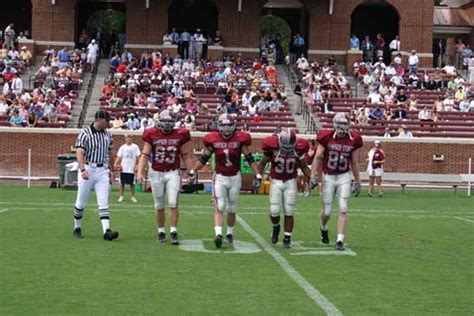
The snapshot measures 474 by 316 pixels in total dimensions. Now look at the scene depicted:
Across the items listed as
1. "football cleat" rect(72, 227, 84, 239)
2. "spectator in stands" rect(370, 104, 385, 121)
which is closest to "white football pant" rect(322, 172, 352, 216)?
"football cleat" rect(72, 227, 84, 239)

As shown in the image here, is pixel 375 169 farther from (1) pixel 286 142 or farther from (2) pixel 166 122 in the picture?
(2) pixel 166 122

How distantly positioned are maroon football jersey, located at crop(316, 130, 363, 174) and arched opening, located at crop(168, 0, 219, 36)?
106 ft

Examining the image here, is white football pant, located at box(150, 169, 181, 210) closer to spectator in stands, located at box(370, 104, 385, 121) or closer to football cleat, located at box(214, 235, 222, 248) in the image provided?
football cleat, located at box(214, 235, 222, 248)

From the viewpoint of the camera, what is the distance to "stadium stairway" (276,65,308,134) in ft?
121

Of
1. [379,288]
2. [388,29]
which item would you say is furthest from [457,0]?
[379,288]

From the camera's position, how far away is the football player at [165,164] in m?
14.2

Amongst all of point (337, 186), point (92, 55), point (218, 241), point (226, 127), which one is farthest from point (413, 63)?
point (218, 241)

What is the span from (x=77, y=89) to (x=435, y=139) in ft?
42.0

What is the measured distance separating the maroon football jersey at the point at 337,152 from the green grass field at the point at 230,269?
1.05m

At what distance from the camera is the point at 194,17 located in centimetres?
4650

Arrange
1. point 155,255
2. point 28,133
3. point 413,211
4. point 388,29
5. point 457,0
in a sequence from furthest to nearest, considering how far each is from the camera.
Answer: point 457,0
point 388,29
point 28,133
point 413,211
point 155,255

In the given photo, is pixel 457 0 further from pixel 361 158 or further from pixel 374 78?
pixel 361 158

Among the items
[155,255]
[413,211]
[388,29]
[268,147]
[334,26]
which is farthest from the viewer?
[388,29]

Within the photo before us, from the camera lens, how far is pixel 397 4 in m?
44.4
